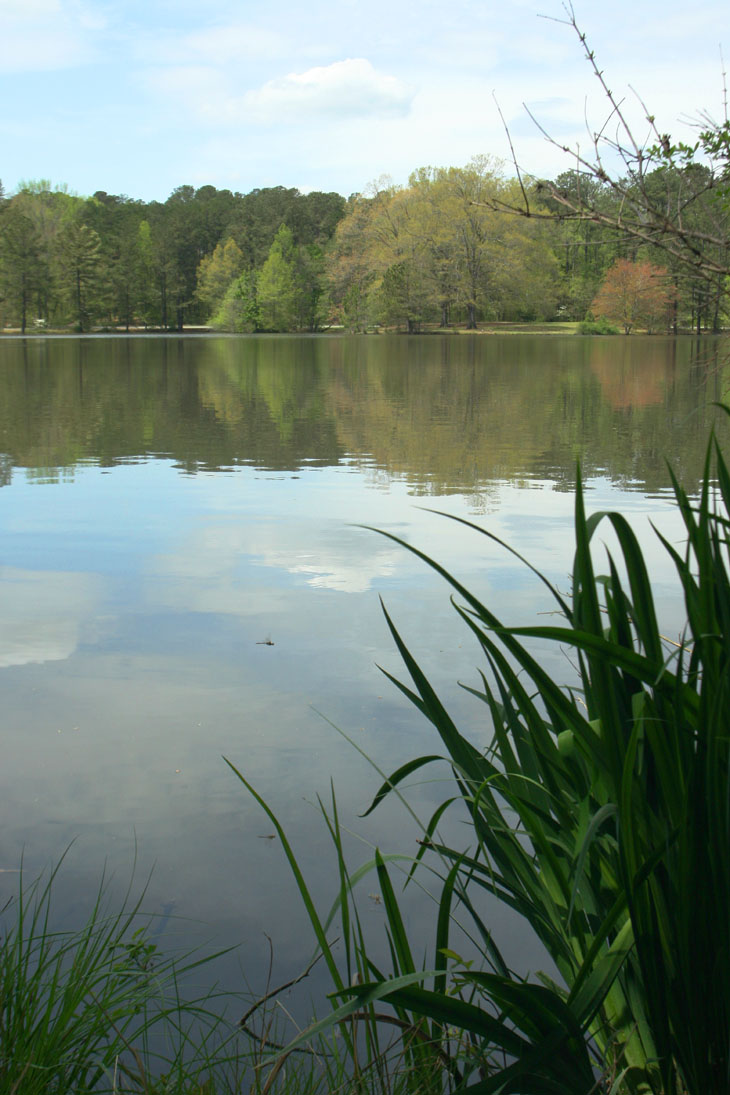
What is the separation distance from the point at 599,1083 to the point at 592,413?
470 inches

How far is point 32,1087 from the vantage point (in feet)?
4.45

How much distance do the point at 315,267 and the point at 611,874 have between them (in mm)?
68743

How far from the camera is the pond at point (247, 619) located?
2455 millimetres

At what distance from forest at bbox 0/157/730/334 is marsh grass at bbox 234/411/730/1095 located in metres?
44.3

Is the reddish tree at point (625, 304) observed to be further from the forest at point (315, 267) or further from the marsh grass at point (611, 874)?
the marsh grass at point (611, 874)

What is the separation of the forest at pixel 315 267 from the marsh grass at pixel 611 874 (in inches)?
1743

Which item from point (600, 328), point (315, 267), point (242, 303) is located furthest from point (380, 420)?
point (315, 267)

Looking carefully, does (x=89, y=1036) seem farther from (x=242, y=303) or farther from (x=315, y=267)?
(x=315, y=267)

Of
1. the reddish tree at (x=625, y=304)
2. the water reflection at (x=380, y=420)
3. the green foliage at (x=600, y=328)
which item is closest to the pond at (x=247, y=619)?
the water reflection at (x=380, y=420)

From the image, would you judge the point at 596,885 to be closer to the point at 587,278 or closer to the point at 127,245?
the point at 587,278

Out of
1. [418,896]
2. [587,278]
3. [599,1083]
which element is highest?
[587,278]

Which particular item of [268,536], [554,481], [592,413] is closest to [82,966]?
[268,536]

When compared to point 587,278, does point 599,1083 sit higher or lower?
lower

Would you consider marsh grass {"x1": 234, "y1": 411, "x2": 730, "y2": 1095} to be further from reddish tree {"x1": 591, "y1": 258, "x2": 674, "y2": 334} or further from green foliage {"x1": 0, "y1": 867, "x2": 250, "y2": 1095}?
reddish tree {"x1": 591, "y1": 258, "x2": 674, "y2": 334}
